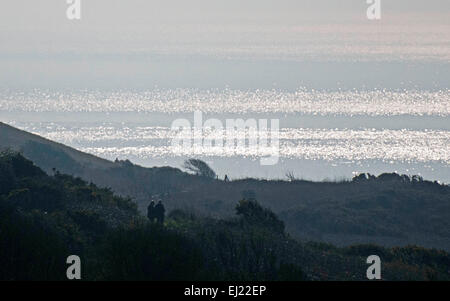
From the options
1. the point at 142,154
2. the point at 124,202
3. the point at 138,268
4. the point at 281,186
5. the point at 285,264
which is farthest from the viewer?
the point at 142,154

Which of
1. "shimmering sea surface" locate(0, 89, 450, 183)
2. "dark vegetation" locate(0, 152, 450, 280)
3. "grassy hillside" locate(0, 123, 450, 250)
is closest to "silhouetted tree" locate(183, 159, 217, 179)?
"grassy hillside" locate(0, 123, 450, 250)

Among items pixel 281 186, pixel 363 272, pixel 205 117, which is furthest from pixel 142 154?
pixel 363 272

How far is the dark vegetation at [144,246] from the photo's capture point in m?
30.5

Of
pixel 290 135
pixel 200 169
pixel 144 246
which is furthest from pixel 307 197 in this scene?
pixel 290 135

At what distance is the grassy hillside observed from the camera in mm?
57719

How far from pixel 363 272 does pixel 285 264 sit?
5.53 meters

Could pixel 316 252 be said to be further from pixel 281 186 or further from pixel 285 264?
pixel 281 186

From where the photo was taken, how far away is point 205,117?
175 metres

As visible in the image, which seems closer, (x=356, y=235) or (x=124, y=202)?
(x=124, y=202)

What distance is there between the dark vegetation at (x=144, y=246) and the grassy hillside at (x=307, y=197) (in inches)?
377

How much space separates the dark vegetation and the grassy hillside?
958 cm

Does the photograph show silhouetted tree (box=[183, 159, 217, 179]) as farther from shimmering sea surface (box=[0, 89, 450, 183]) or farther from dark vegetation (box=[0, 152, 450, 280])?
dark vegetation (box=[0, 152, 450, 280])

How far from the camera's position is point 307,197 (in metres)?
65.4

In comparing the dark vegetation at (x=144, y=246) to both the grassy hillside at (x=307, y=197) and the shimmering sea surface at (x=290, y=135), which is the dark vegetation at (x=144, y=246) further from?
the shimmering sea surface at (x=290, y=135)
